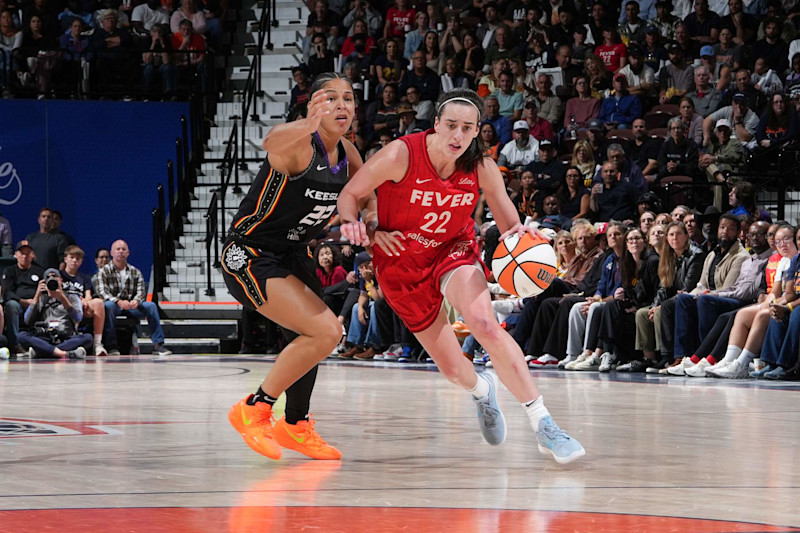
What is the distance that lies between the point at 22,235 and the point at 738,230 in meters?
9.59

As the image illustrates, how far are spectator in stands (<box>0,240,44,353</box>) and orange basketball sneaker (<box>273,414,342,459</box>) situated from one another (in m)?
8.80

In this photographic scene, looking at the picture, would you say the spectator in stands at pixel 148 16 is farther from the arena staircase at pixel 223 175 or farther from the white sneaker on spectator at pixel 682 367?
the white sneaker on spectator at pixel 682 367

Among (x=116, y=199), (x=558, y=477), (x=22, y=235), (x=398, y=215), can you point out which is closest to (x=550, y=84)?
(x=116, y=199)

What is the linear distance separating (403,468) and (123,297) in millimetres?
9700

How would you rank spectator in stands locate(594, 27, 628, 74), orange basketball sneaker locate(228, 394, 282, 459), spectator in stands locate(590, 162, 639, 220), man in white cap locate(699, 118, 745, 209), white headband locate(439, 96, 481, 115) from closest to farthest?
orange basketball sneaker locate(228, 394, 282, 459) → white headband locate(439, 96, 481, 115) → spectator in stands locate(590, 162, 639, 220) → man in white cap locate(699, 118, 745, 209) → spectator in stands locate(594, 27, 628, 74)

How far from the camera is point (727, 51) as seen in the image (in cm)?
1348

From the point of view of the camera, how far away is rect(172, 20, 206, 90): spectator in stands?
1585 centimetres

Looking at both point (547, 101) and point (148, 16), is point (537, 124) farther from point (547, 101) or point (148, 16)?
point (148, 16)

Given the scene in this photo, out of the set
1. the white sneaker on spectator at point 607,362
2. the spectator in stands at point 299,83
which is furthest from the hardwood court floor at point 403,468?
the spectator in stands at point 299,83

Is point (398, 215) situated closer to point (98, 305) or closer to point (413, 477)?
point (413, 477)

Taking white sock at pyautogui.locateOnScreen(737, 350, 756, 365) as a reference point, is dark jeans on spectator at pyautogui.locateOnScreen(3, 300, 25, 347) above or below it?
below

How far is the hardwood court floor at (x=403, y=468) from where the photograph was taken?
301 cm

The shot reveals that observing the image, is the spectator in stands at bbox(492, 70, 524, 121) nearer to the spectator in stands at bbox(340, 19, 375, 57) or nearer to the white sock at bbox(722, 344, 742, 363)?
the spectator in stands at bbox(340, 19, 375, 57)

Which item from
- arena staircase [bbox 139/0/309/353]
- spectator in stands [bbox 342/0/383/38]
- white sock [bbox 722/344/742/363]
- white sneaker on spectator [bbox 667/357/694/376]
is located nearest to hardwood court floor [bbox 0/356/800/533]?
white sock [bbox 722/344/742/363]
